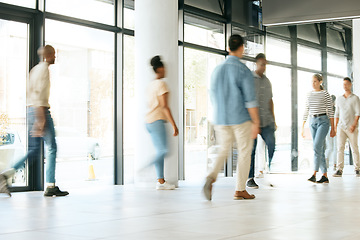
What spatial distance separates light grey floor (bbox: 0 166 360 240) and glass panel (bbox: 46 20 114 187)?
1.41 metres

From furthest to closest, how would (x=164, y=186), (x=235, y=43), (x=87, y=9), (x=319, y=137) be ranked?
(x=87, y=9) → (x=319, y=137) → (x=164, y=186) → (x=235, y=43)

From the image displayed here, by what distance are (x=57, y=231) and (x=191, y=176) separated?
21.1ft

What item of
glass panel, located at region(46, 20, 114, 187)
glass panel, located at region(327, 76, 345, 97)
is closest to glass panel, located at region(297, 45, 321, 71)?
glass panel, located at region(327, 76, 345, 97)

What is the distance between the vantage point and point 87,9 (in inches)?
323

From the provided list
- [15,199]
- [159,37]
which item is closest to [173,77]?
[159,37]

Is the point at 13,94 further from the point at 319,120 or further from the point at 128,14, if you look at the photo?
the point at 319,120

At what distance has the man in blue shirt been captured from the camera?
17.7ft

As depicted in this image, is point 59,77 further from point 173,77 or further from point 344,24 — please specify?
point 344,24

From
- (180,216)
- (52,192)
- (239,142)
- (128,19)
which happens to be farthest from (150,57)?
(180,216)

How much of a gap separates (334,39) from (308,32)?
615mm

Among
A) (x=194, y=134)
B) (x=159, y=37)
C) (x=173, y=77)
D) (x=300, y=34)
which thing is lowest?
(x=194, y=134)

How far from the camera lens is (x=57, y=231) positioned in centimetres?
369

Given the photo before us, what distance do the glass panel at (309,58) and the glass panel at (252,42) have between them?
2.81ft

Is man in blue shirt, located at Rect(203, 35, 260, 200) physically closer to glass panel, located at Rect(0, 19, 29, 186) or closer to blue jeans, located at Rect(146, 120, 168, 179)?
blue jeans, located at Rect(146, 120, 168, 179)
